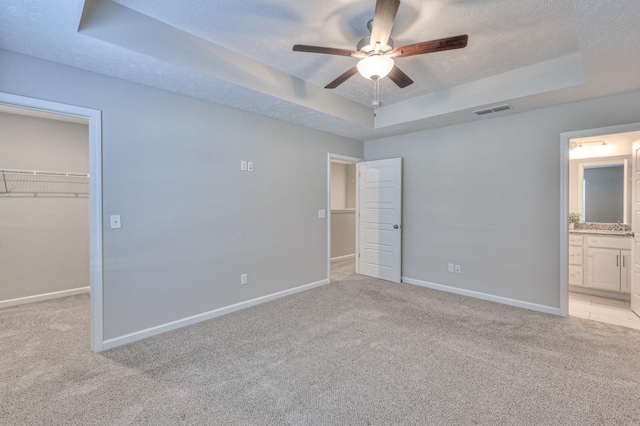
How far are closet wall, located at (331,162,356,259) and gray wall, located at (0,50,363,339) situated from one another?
2.37 meters

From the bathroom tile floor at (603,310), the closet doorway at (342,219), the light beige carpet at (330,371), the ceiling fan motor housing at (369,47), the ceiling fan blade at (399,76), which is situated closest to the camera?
the light beige carpet at (330,371)

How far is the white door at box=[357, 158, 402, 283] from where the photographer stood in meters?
4.83

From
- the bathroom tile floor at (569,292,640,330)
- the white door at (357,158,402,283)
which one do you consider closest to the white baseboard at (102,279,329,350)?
the white door at (357,158,402,283)

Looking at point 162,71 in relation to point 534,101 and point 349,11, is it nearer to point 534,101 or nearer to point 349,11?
point 349,11

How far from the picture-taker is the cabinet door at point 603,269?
157 inches

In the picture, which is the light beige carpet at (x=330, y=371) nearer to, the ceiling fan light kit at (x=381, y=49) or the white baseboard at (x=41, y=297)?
the white baseboard at (x=41, y=297)

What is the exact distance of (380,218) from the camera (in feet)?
16.5

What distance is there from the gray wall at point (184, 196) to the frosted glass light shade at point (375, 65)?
187 cm

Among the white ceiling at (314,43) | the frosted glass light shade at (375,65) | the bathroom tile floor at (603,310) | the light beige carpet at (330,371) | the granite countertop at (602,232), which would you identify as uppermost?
the white ceiling at (314,43)

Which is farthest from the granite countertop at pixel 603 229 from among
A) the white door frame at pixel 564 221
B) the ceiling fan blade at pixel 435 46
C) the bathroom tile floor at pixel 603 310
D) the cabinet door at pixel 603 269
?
the ceiling fan blade at pixel 435 46

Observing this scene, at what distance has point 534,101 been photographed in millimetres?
3287

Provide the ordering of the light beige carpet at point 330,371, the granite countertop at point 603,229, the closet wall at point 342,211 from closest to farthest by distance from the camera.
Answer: the light beige carpet at point 330,371 → the granite countertop at point 603,229 → the closet wall at point 342,211

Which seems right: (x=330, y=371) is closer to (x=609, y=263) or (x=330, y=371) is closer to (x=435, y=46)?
(x=435, y=46)

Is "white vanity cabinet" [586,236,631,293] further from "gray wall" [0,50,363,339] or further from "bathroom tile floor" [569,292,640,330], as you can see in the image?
"gray wall" [0,50,363,339]
